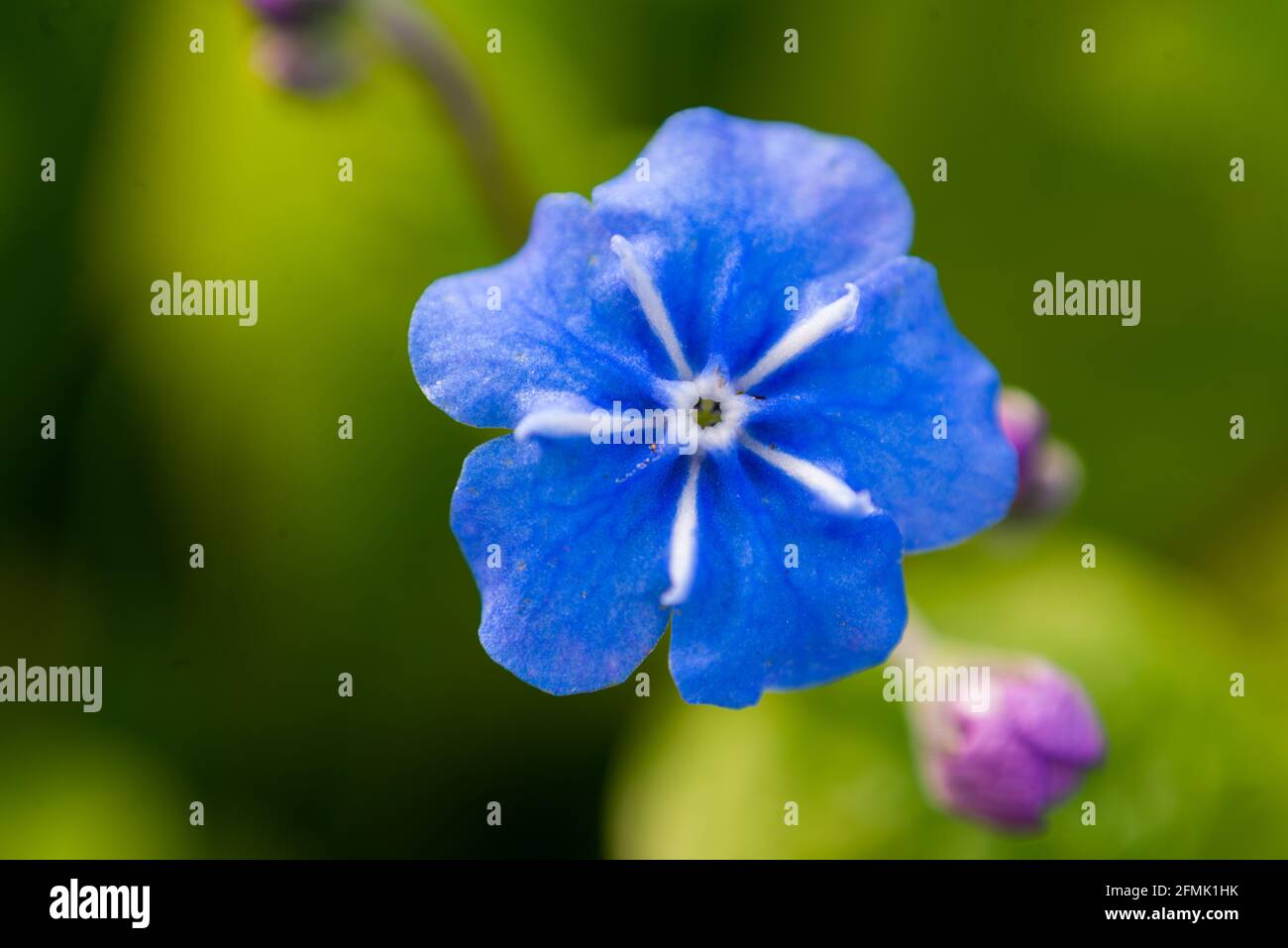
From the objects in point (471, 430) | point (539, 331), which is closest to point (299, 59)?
point (471, 430)

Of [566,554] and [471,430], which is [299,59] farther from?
[566,554]

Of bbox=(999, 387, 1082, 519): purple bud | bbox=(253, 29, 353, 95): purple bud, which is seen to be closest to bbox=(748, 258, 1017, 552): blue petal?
bbox=(999, 387, 1082, 519): purple bud

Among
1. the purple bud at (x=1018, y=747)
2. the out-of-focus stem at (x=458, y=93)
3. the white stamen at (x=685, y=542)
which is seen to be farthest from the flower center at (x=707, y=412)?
the out-of-focus stem at (x=458, y=93)

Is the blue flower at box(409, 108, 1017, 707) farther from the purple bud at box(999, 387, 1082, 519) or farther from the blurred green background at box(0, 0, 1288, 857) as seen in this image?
the blurred green background at box(0, 0, 1288, 857)

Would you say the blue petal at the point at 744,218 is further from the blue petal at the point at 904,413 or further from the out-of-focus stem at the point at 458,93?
the out-of-focus stem at the point at 458,93
